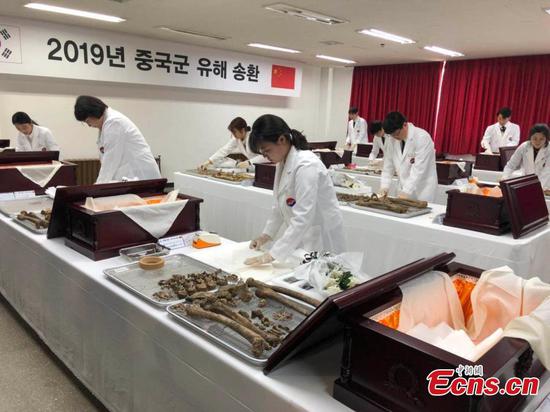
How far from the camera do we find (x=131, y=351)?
135 centimetres

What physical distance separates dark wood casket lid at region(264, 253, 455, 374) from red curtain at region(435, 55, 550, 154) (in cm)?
659

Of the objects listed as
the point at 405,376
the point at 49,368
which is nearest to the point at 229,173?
the point at 49,368

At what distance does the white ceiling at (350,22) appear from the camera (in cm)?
367

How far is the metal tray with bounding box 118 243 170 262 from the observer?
1703 mm

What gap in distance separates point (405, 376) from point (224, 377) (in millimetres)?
448

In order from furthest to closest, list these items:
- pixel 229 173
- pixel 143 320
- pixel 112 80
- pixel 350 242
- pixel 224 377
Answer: pixel 112 80 < pixel 229 173 < pixel 350 242 < pixel 143 320 < pixel 224 377

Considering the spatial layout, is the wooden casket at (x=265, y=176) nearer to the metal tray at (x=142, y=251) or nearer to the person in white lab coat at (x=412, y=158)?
the person in white lab coat at (x=412, y=158)

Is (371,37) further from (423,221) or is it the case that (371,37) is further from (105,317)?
(105,317)

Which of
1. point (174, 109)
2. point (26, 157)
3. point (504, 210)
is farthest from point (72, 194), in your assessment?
point (174, 109)

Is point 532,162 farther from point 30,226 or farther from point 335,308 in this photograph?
point 30,226

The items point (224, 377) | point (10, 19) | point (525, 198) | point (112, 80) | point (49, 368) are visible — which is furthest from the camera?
point (112, 80)

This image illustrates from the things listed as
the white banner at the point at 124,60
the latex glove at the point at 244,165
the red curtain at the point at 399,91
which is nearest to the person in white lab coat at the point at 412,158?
the latex glove at the point at 244,165

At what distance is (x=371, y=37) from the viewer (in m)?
5.13

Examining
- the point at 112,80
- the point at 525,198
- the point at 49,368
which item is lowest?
the point at 49,368
